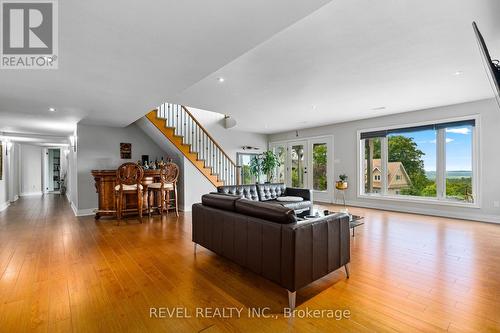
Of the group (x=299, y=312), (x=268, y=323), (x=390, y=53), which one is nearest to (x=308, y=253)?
(x=299, y=312)

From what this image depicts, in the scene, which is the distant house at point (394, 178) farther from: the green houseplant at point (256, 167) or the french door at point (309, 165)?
the green houseplant at point (256, 167)

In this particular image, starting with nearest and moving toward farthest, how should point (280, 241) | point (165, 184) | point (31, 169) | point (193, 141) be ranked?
point (280, 241) < point (165, 184) < point (193, 141) < point (31, 169)

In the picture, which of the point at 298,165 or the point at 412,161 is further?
the point at 298,165

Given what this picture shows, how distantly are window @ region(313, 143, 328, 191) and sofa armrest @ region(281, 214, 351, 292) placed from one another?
5708 millimetres

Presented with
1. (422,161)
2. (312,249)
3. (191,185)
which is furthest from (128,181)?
(422,161)

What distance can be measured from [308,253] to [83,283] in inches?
89.3

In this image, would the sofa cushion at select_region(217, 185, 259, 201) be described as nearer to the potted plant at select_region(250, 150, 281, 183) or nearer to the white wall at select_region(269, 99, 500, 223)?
the potted plant at select_region(250, 150, 281, 183)

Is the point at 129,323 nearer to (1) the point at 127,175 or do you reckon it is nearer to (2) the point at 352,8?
(2) the point at 352,8

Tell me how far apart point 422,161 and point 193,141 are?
6.16 meters

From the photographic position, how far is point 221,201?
283 centimetres

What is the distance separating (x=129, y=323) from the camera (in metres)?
1.75

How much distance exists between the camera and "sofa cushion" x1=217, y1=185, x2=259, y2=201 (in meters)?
4.69

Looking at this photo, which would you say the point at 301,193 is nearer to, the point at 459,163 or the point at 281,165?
the point at 459,163

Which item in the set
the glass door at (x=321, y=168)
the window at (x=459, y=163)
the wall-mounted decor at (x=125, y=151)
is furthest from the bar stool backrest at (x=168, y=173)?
the window at (x=459, y=163)
